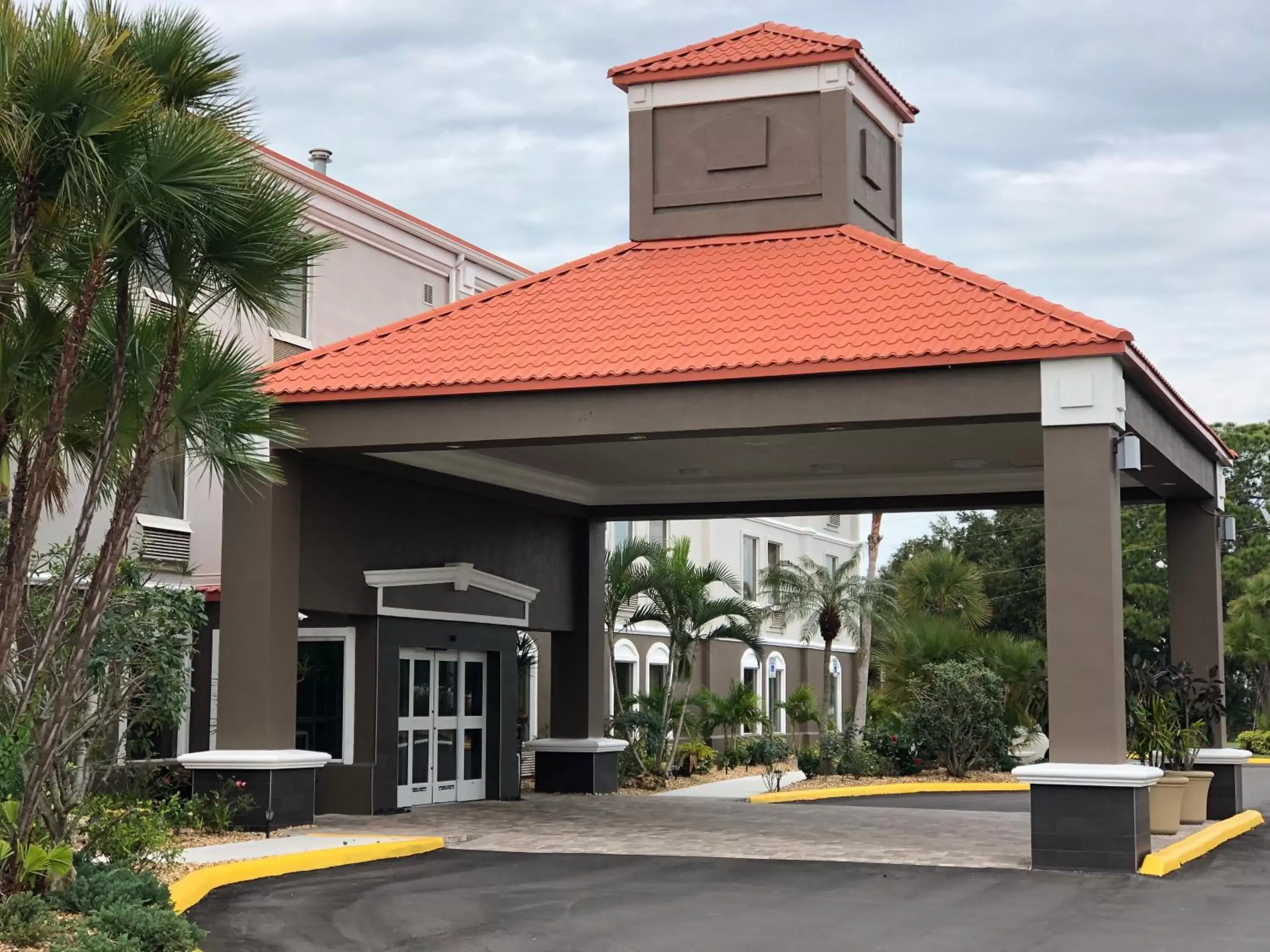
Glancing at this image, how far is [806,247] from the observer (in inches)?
805

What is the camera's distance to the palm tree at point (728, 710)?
3509 cm

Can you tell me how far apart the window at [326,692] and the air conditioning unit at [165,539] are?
7.71 feet

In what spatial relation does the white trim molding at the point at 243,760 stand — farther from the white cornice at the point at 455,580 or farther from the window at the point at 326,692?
the white cornice at the point at 455,580

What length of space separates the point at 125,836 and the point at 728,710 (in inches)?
899

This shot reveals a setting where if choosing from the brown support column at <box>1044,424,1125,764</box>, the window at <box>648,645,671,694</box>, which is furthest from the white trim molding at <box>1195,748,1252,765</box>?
the window at <box>648,645,671,694</box>

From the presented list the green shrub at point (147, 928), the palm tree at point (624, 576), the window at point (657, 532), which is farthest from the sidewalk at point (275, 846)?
the window at point (657, 532)

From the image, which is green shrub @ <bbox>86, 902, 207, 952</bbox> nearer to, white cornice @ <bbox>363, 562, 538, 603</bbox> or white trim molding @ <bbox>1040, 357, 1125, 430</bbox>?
white trim molding @ <bbox>1040, 357, 1125, 430</bbox>

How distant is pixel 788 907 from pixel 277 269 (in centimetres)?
635

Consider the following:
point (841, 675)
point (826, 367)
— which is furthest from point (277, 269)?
point (841, 675)

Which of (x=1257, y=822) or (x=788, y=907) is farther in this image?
(x=1257, y=822)

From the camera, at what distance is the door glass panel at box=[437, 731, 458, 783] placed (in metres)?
23.6

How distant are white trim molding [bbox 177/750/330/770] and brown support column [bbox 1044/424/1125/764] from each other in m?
8.22

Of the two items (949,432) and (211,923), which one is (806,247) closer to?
(949,432)

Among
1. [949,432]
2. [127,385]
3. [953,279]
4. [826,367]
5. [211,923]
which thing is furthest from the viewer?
[949,432]
